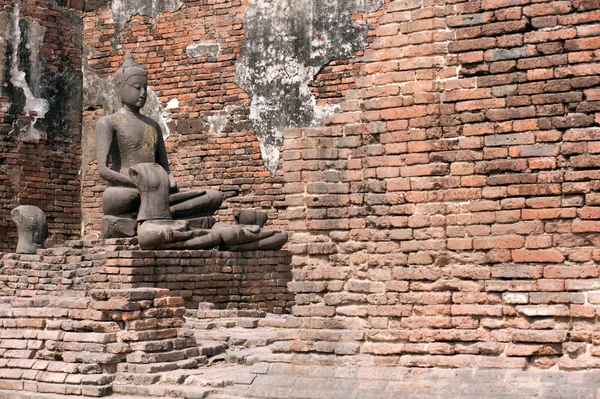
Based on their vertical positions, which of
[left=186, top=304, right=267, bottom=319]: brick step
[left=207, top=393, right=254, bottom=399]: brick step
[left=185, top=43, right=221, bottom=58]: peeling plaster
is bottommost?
[left=207, top=393, right=254, bottom=399]: brick step

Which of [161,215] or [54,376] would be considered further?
[161,215]

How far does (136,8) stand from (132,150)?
442 cm

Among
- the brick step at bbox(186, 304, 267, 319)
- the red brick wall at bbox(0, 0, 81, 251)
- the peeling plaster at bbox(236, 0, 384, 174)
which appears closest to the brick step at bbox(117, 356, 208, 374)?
the brick step at bbox(186, 304, 267, 319)

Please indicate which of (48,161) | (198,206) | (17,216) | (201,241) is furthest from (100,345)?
(48,161)

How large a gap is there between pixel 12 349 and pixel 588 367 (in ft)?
12.7

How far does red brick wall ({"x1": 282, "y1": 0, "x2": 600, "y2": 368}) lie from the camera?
5.00m

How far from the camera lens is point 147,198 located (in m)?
9.89

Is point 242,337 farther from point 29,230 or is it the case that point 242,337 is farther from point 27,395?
point 29,230

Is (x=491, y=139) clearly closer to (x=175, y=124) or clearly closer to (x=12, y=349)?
(x=12, y=349)

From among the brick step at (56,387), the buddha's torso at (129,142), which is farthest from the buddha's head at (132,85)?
the brick step at (56,387)

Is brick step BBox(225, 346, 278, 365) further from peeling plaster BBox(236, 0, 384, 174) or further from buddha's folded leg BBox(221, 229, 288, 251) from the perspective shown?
peeling plaster BBox(236, 0, 384, 174)

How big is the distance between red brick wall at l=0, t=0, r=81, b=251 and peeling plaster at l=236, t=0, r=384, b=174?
9.63 ft

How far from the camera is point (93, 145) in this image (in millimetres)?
14469

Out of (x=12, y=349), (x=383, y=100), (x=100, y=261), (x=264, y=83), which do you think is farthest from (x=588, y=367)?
(x=264, y=83)
